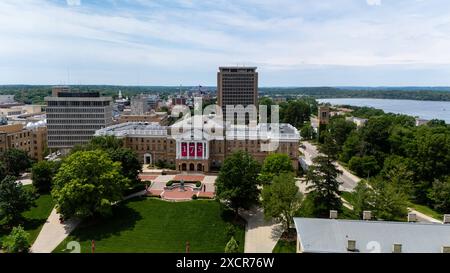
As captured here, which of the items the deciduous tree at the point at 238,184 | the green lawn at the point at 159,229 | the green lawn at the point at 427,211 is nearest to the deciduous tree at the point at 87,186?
the green lawn at the point at 159,229

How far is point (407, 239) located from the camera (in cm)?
1230

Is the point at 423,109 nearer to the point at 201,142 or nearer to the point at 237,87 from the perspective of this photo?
the point at 237,87

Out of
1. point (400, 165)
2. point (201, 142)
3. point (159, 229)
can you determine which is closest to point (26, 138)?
point (201, 142)

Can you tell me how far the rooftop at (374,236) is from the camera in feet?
39.8

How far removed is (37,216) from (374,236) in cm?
2487

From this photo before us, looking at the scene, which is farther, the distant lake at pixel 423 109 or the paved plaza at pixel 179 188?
the distant lake at pixel 423 109

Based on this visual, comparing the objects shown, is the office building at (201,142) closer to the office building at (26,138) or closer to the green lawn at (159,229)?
the office building at (26,138)

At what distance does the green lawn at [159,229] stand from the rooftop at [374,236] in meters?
8.89

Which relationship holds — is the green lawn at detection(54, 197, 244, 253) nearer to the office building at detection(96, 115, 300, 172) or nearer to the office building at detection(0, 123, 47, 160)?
the office building at detection(96, 115, 300, 172)

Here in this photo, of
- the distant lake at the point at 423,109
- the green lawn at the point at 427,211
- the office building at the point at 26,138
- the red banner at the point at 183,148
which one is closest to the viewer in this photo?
the green lawn at the point at 427,211

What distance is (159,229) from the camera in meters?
24.5

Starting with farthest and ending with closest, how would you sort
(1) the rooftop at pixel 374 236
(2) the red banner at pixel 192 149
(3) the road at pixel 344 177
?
(2) the red banner at pixel 192 149 < (3) the road at pixel 344 177 < (1) the rooftop at pixel 374 236

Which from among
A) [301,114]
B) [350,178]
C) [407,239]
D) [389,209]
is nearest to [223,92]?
[301,114]
